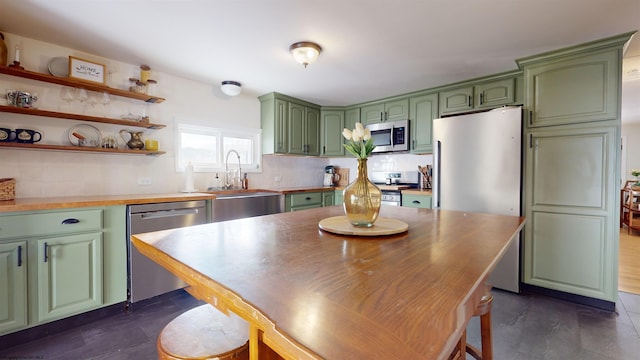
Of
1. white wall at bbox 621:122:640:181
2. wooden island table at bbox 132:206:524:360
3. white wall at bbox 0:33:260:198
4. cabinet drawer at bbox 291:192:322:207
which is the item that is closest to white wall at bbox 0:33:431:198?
white wall at bbox 0:33:260:198

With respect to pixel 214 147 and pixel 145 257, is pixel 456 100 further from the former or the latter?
pixel 145 257

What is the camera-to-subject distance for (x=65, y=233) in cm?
192

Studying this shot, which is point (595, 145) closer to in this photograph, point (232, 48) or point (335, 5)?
point (335, 5)

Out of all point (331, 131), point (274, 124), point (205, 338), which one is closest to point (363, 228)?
point (205, 338)

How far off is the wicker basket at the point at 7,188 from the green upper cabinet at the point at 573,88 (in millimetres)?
4258

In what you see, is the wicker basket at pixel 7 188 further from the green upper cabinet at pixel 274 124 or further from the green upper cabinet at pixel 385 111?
the green upper cabinet at pixel 385 111

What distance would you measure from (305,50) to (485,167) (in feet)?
6.59

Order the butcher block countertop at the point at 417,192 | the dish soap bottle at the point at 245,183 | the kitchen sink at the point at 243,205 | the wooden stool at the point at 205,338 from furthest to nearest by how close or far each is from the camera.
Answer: the dish soap bottle at the point at 245,183
the butcher block countertop at the point at 417,192
the kitchen sink at the point at 243,205
the wooden stool at the point at 205,338

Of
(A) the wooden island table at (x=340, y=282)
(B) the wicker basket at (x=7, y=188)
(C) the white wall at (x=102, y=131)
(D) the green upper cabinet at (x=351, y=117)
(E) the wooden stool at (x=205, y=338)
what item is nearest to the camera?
(A) the wooden island table at (x=340, y=282)

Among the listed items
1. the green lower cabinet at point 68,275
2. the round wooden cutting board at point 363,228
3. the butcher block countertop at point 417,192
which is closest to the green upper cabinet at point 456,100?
the butcher block countertop at point 417,192

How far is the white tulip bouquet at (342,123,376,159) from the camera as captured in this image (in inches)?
46.3

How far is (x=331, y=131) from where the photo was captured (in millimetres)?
4340

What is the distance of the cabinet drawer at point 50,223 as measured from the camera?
173cm

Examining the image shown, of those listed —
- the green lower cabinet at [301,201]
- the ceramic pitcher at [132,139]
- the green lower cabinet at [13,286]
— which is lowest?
the green lower cabinet at [13,286]
